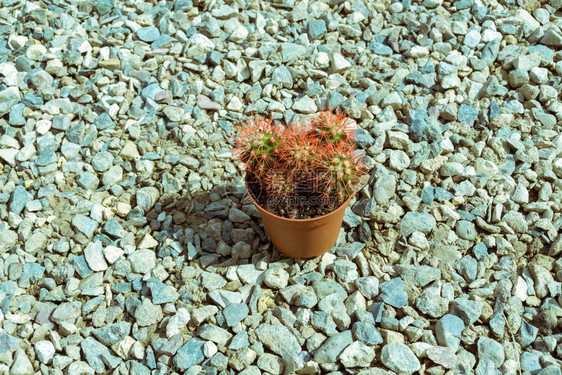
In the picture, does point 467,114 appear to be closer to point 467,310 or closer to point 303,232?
point 467,310

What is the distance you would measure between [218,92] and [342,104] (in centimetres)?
73

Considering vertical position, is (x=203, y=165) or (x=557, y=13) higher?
(x=557, y=13)

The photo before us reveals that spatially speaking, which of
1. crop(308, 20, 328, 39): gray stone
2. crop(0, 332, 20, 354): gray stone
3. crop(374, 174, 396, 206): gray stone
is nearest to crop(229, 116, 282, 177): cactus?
crop(374, 174, 396, 206): gray stone

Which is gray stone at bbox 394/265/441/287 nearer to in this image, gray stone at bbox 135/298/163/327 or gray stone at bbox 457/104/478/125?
gray stone at bbox 457/104/478/125

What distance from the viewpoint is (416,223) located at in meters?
2.38

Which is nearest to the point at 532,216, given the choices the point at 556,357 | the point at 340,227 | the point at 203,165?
the point at 556,357

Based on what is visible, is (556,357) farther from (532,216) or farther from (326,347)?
(326,347)

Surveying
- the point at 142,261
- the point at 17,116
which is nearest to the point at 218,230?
the point at 142,261

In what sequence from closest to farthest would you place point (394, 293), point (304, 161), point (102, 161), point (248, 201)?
point (304, 161) → point (394, 293) → point (248, 201) → point (102, 161)

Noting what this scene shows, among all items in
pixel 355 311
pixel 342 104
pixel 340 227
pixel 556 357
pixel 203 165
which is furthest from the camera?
pixel 342 104

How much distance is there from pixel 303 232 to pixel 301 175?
0.25 m

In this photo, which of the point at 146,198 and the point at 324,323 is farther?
the point at 146,198

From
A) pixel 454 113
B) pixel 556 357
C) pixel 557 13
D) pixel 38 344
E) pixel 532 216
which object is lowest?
pixel 38 344

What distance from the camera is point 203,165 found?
8.73 ft
